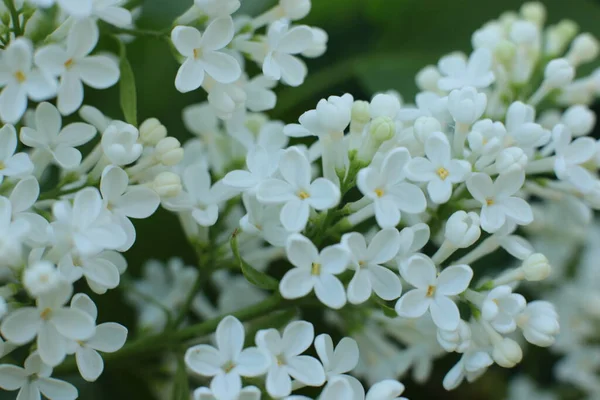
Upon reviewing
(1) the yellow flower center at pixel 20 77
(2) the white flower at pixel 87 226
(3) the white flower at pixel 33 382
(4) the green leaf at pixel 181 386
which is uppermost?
(1) the yellow flower center at pixel 20 77

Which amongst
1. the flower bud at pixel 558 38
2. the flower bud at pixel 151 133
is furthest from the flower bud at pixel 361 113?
the flower bud at pixel 558 38

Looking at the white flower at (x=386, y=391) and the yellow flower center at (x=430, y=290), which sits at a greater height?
the yellow flower center at (x=430, y=290)

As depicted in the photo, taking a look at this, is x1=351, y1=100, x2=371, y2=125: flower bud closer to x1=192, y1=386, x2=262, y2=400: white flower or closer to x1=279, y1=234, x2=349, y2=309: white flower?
x1=279, y1=234, x2=349, y2=309: white flower

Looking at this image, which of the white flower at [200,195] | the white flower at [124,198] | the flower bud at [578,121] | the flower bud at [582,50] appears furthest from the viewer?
the flower bud at [582,50]

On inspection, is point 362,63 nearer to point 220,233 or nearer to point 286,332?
point 220,233

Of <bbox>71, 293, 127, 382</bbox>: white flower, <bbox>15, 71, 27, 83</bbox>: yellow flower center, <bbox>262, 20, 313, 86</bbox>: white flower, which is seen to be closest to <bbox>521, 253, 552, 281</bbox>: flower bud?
<bbox>262, 20, 313, 86</bbox>: white flower

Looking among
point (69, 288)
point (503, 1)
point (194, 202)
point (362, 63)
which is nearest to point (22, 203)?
point (69, 288)

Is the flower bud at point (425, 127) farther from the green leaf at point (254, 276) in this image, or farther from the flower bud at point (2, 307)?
the flower bud at point (2, 307)

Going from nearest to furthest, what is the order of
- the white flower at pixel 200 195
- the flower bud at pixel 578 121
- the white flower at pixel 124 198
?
the white flower at pixel 124 198, the white flower at pixel 200 195, the flower bud at pixel 578 121
